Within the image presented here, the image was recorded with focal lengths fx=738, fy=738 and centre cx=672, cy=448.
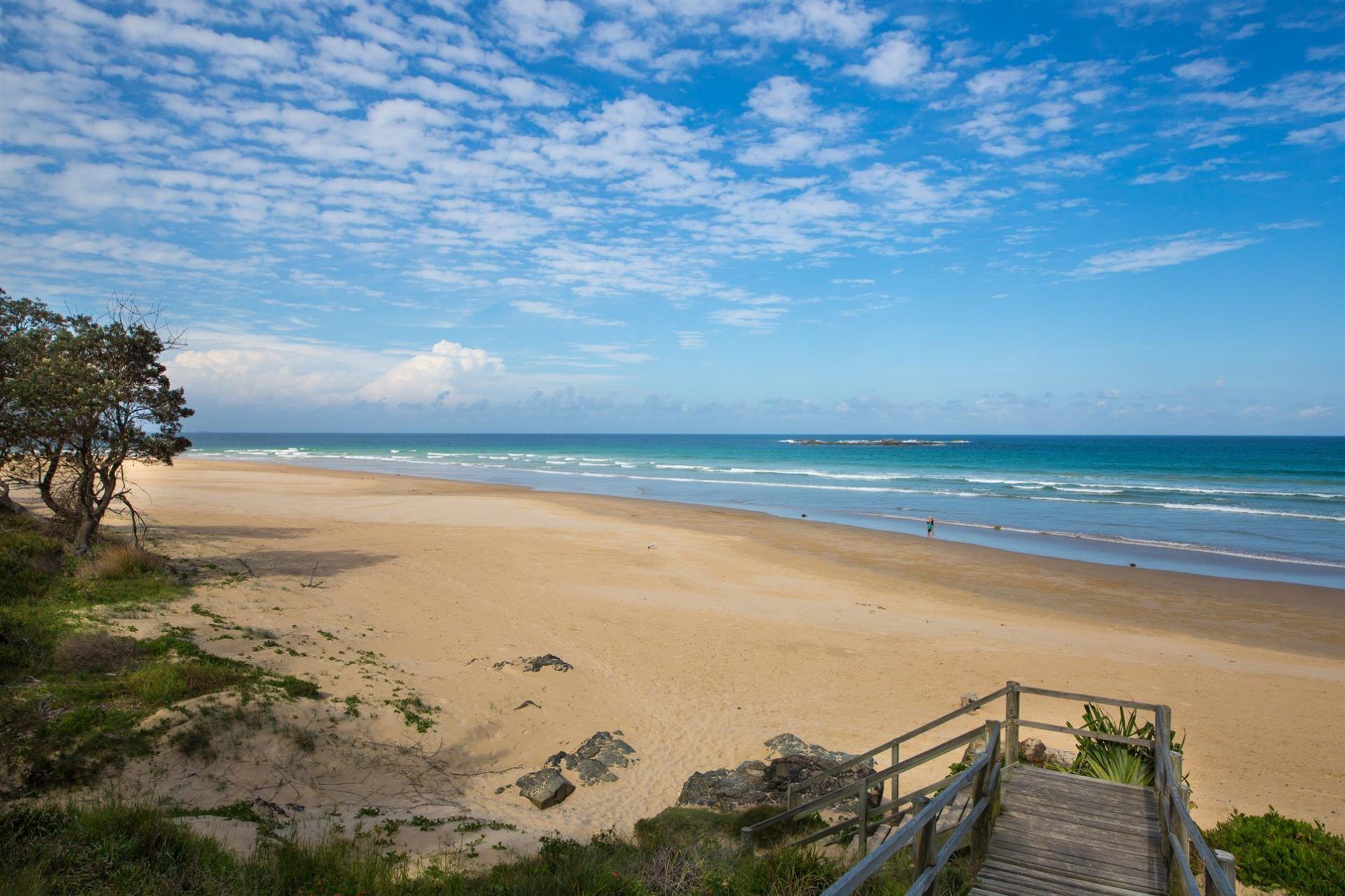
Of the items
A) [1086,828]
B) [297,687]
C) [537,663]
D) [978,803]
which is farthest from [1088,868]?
[297,687]

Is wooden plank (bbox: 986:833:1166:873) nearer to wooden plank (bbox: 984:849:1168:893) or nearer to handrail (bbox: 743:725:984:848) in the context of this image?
wooden plank (bbox: 984:849:1168:893)

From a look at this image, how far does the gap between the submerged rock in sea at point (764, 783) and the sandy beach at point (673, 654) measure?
60cm

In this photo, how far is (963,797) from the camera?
745 cm

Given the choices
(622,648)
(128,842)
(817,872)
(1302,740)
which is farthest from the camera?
(622,648)

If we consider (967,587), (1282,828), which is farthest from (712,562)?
(1282,828)

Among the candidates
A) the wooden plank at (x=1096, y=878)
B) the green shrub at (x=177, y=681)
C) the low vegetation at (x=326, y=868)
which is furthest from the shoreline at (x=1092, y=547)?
the green shrub at (x=177, y=681)

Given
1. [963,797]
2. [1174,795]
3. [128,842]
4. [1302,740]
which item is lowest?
[1302,740]

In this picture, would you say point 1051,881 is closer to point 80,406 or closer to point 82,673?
point 82,673

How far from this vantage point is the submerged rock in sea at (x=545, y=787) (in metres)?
8.73

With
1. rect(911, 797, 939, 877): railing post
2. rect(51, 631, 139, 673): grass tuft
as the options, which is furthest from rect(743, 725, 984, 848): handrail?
rect(51, 631, 139, 673): grass tuft

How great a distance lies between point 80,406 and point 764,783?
14.5 m

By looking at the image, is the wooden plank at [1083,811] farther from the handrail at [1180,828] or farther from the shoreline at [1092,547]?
the shoreline at [1092,547]

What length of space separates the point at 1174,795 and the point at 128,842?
7876mm

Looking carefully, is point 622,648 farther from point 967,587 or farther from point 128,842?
point 967,587
